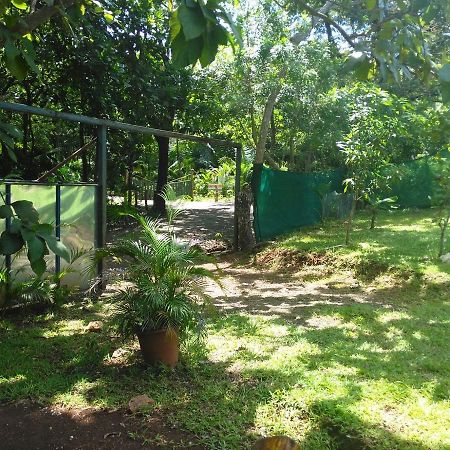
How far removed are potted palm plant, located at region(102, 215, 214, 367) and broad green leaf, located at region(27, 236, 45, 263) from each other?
1.60m

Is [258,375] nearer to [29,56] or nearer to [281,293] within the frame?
[29,56]

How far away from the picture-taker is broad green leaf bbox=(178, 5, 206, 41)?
6.37ft

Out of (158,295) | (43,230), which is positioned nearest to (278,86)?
(158,295)

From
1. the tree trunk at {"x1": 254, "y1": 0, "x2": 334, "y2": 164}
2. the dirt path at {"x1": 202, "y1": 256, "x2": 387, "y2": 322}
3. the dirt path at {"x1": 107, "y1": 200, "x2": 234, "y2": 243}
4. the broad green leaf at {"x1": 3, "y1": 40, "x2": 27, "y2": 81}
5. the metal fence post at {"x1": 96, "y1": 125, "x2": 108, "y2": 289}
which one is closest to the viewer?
the broad green leaf at {"x1": 3, "y1": 40, "x2": 27, "y2": 81}

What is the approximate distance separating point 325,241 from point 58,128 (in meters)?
7.79

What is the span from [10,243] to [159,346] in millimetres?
1951

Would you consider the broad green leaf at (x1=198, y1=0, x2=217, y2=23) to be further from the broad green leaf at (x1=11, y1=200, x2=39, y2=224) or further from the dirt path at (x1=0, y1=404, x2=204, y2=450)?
the dirt path at (x1=0, y1=404, x2=204, y2=450)

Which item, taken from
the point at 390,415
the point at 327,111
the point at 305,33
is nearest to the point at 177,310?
the point at 390,415

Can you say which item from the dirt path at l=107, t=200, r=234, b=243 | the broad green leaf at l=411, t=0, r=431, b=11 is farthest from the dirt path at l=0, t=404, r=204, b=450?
the dirt path at l=107, t=200, r=234, b=243

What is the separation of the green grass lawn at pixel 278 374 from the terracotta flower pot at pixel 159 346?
93 mm

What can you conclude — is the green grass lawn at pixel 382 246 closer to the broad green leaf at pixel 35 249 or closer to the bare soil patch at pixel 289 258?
the bare soil patch at pixel 289 258

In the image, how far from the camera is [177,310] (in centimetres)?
391

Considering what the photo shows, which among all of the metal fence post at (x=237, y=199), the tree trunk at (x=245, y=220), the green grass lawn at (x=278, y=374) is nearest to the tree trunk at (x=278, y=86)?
the metal fence post at (x=237, y=199)

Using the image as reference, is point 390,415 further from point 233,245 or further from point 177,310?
point 233,245
